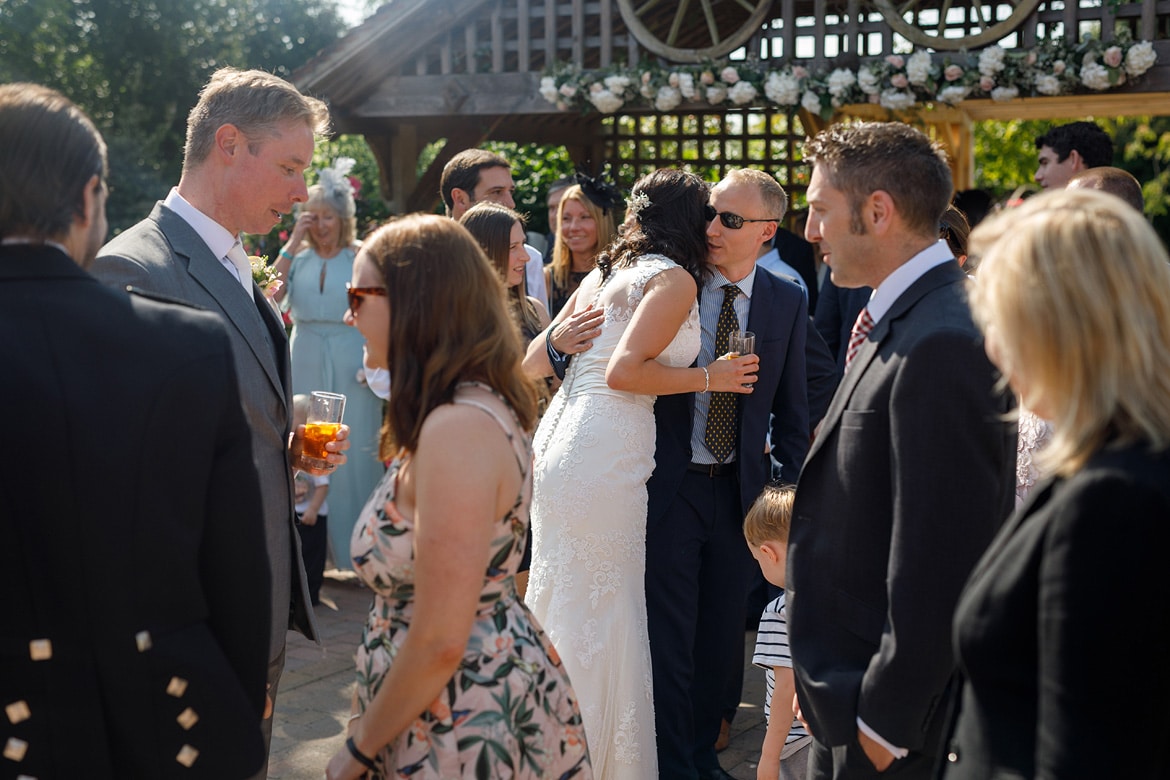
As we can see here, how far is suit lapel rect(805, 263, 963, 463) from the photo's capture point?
7.66ft

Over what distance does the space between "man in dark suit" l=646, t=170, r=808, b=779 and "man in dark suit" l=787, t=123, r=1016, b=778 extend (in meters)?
1.54

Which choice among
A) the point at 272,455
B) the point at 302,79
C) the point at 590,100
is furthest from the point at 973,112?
the point at 272,455

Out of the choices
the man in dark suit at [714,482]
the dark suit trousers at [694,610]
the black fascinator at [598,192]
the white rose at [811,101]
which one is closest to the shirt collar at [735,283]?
the man in dark suit at [714,482]

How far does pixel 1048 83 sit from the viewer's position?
747 cm

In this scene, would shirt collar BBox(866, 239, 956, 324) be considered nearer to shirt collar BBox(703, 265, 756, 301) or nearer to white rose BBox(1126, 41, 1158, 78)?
shirt collar BBox(703, 265, 756, 301)

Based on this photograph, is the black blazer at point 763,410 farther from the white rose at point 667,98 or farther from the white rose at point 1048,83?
the white rose at point 667,98

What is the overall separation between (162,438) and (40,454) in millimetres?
176

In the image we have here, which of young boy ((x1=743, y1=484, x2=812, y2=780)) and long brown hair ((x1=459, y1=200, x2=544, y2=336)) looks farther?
long brown hair ((x1=459, y1=200, x2=544, y2=336))

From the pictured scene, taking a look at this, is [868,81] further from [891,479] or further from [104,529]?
[104,529]

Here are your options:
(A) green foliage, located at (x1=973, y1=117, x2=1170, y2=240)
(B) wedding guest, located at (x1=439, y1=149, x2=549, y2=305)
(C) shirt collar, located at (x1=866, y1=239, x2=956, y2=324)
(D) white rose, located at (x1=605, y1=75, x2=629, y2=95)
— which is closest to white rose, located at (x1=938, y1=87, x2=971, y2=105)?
(D) white rose, located at (x1=605, y1=75, x2=629, y2=95)

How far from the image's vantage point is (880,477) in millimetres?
2275

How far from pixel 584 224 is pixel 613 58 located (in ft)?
17.1

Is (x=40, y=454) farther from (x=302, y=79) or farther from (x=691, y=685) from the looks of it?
(x=302, y=79)

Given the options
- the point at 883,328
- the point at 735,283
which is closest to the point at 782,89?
the point at 735,283
